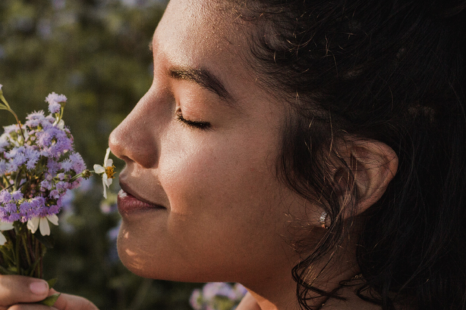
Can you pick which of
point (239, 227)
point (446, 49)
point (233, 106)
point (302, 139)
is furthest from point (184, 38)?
point (446, 49)

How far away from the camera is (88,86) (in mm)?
4387

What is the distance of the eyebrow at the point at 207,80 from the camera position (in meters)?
1.35

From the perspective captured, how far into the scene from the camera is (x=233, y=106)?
1366mm

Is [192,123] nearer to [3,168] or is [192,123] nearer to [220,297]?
[3,168]

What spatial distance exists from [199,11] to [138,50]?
11.4ft

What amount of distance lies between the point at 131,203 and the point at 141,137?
0.21 meters

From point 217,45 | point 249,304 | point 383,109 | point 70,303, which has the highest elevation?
point 217,45

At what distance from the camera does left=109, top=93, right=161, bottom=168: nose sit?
57.6 inches

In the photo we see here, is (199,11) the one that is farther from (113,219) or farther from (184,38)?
(113,219)

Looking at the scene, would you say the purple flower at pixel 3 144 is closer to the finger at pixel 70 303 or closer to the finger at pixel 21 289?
the finger at pixel 21 289

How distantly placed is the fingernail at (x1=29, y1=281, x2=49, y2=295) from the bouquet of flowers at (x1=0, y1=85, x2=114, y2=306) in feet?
0.15

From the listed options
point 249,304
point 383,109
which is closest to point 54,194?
point 383,109

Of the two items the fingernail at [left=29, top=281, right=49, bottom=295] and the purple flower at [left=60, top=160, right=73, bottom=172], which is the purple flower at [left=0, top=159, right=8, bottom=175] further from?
the fingernail at [left=29, top=281, right=49, bottom=295]

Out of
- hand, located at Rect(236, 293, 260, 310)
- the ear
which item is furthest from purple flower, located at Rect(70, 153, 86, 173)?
hand, located at Rect(236, 293, 260, 310)
